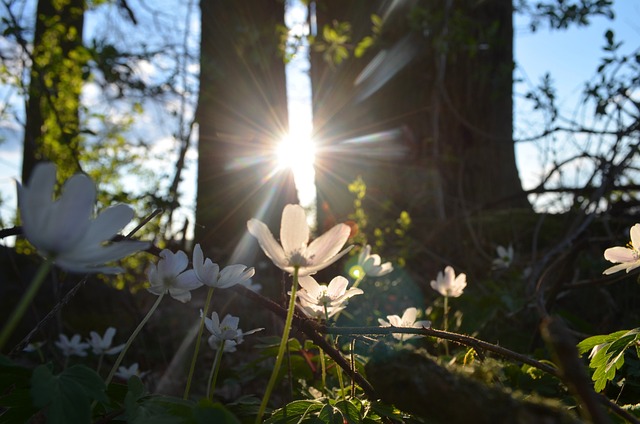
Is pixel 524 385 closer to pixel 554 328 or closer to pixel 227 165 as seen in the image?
pixel 554 328

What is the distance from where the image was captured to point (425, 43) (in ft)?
18.5

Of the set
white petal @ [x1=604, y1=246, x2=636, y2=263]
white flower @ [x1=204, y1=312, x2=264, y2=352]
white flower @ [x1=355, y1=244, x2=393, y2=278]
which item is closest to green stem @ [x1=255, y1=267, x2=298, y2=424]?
white flower @ [x1=204, y1=312, x2=264, y2=352]

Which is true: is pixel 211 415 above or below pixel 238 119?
below

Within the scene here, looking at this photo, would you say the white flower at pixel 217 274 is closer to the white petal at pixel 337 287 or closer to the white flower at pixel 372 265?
the white petal at pixel 337 287

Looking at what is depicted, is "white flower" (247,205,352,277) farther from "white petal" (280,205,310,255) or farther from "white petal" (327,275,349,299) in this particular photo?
"white petal" (327,275,349,299)

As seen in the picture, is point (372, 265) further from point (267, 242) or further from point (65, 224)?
point (65, 224)

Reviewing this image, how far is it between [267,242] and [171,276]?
15.4 inches

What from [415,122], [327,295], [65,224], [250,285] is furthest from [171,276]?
[415,122]

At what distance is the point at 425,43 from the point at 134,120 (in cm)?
394

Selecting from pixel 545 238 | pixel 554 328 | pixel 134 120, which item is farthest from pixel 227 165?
pixel 554 328

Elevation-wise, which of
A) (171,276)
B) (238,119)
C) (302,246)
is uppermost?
(238,119)

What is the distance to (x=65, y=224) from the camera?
71 cm

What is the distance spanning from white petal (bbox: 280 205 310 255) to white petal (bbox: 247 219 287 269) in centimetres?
1

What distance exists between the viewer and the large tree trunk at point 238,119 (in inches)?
195
